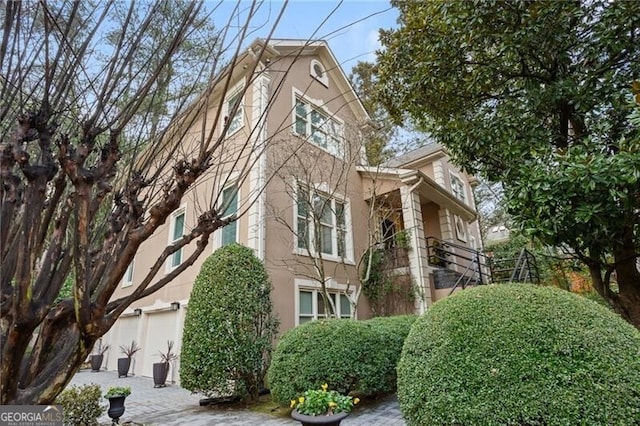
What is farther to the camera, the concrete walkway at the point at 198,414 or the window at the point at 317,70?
the window at the point at 317,70

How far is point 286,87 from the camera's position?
1032 centimetres

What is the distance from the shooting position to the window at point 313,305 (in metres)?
8.72

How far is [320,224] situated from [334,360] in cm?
429

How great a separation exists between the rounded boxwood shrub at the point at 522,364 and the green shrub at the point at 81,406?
4.54m

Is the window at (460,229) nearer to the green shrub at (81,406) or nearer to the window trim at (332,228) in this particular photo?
the window trim at (332,228)

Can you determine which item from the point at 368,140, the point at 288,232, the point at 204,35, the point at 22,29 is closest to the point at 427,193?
the point at 368,140

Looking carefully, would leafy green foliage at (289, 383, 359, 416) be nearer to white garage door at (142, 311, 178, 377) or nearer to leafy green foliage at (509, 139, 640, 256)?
leafy green foliage at (509, 139, 640, 256)

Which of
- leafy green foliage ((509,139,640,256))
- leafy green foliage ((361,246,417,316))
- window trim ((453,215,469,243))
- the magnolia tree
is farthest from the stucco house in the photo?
the magnolia tree

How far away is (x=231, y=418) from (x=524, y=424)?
4.63 m

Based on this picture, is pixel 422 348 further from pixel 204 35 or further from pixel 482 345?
pixel 204 35

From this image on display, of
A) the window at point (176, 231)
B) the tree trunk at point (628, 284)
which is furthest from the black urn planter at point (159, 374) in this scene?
the tree trunk at point (628, 284)

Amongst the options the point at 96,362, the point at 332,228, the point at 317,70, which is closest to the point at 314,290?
the point at 332,228

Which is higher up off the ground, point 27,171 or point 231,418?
point 27,171

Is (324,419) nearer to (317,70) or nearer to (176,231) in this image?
(176,231)
